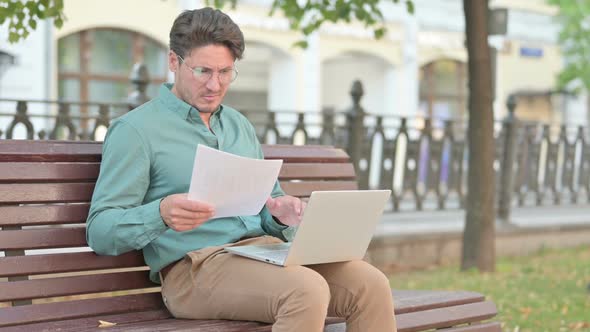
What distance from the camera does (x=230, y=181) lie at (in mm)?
3287

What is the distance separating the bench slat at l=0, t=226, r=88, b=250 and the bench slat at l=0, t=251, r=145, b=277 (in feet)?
0.16

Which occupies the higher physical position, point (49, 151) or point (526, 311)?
point (49, 151)

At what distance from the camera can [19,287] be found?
3.62 meters

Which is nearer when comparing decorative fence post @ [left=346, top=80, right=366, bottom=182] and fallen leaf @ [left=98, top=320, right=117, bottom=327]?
fallen leaf @ [left=98, top=320, right=117, bottom=327]

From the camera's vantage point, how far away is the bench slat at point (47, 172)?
3.73 meters

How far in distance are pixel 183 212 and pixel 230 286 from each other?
35 cm

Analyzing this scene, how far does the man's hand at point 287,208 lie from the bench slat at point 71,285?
1.87ft

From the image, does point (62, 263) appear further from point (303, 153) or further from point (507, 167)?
point (507, 167)

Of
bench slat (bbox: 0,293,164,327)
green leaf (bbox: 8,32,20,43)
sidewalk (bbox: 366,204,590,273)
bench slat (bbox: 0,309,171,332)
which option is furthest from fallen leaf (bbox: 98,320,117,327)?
sidewalk (bbox: 366,204,590,273)

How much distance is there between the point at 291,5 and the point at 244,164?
194 inches

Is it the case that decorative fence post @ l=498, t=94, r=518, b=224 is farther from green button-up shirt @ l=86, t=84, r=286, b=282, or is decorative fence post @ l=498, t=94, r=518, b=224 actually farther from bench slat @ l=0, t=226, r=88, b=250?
bench slat @ l=0, t=226, r=88, b=250

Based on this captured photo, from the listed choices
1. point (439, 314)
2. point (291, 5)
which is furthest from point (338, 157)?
point (291, 5)

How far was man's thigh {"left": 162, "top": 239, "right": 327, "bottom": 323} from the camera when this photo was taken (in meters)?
3.34

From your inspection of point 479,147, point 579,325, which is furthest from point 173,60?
point 479,147
